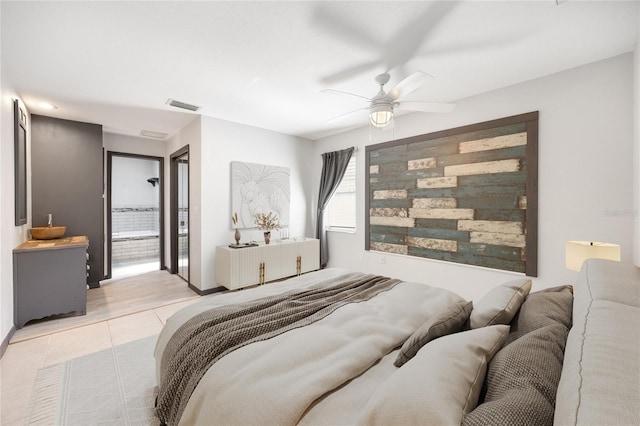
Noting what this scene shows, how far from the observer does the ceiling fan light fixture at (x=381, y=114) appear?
8.04 feet

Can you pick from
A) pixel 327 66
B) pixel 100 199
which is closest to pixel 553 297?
pixel 327 66

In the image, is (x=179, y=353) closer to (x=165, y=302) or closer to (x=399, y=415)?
(x=399, y=415)

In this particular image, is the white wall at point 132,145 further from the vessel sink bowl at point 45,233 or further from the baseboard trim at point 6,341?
the baseboard trim at point 6,341

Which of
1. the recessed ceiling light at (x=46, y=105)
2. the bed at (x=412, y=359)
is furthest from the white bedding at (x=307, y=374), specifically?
the recessed ceiling light at (x=46, y=105)

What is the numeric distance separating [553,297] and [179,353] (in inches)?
76.8

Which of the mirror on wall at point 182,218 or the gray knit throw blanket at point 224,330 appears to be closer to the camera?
the gray knit throw blanket at point 224,330

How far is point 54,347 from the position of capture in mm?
2490

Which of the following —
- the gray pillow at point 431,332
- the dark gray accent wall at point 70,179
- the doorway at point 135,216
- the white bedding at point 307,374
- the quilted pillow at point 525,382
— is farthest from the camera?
the doorway at point 135,216

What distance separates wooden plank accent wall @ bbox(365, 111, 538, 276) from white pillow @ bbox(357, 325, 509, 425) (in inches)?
97.2

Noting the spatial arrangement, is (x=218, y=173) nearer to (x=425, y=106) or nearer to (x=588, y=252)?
(x=425, y=106)

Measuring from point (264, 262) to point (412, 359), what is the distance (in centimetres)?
333

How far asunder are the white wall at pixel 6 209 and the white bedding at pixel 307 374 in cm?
268

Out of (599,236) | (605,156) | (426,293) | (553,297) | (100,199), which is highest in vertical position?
(605,156)

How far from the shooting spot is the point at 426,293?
1938mm
